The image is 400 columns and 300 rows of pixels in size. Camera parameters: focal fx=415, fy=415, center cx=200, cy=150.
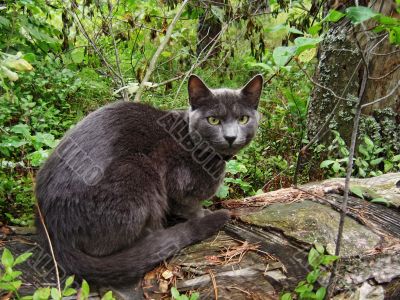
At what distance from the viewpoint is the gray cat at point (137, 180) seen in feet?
6.91

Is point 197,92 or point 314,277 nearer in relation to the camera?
point 314,277

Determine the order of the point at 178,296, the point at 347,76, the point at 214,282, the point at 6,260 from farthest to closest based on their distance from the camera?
the point at 347,76 < the point at 214,282 < the point at 178,296 < the point at 6,260

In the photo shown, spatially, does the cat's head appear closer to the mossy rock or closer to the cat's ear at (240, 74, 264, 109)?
the cat's ear at (240, 74, 264, 109)

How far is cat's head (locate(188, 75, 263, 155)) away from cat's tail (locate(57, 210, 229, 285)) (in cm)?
59

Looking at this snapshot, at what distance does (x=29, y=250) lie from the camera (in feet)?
7.38

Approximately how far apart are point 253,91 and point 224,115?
0.30m

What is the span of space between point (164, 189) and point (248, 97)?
0.87m

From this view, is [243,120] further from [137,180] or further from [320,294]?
[320,294]

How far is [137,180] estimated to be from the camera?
89.0 inches

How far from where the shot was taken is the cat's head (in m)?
2.65

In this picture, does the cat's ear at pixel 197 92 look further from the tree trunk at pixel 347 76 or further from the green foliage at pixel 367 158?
the tree trunk at pixel 347 76

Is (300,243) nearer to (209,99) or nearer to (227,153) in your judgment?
(227,153)

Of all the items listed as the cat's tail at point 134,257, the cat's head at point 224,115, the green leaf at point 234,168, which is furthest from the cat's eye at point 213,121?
the cat's tail at point 134,257

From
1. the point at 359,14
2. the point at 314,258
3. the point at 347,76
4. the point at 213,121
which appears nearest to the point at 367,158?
the point at 347,76
